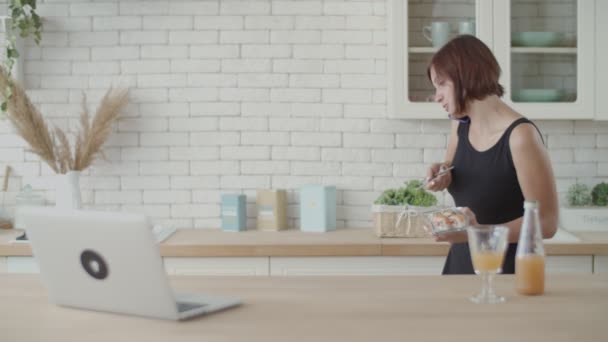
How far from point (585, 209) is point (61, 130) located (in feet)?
8.78

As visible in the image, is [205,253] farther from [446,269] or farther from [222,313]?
[222,313]

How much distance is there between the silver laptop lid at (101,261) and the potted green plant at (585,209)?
2.76 meters

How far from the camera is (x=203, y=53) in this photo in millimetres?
4422

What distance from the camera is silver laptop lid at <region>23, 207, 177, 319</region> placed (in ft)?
6.19

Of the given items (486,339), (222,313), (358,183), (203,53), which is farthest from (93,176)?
(486,339)

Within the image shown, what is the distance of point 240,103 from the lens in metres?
4.43

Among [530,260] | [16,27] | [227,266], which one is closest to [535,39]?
[227,266]

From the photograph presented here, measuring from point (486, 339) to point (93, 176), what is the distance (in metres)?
3.10

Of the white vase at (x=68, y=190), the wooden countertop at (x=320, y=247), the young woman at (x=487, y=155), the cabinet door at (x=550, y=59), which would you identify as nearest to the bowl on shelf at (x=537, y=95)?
the cabinet door at (x=550, y=59)

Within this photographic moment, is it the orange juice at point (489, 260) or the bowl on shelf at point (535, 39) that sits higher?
the bowl on shelf at point (535, 39)

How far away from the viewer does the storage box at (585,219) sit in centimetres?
411

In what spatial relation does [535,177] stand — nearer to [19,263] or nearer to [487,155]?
[487,155]

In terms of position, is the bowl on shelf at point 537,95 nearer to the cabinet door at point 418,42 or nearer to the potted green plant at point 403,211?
the cabinet door at point 418,42

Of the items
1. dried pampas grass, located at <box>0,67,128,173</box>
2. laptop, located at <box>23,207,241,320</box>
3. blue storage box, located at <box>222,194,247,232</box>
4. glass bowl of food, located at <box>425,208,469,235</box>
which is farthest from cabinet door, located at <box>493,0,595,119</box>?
laptop, located at <box>23,207,241,320</box>
